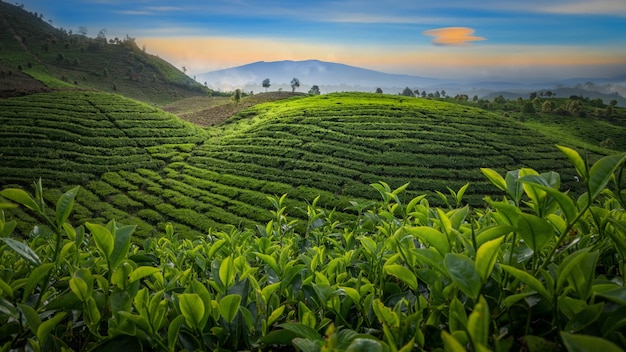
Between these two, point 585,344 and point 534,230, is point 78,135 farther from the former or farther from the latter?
point 585,344

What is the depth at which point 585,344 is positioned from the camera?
17.5 inches

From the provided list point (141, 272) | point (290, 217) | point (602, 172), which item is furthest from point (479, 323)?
point (290, 217)

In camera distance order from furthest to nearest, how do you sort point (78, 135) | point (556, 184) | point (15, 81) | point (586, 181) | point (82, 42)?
point (82, 42), point (15, 81), point (78, 135), point (556, 184), point (586, 181)

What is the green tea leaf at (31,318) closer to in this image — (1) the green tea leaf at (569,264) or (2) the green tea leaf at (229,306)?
(2) the green tea leaf at (229,306)

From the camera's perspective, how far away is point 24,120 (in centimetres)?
2755

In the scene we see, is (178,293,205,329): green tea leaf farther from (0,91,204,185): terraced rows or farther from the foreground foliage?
(0,91,204,185): terraced rows

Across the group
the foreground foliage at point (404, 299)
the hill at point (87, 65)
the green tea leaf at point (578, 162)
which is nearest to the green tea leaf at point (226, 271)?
the foreground foliage at point (404, 299)

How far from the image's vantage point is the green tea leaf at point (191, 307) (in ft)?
2.33

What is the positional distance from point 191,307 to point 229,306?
79mm

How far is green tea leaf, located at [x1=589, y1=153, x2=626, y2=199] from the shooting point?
64 centimetres

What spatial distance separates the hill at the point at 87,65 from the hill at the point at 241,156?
17.5 meters

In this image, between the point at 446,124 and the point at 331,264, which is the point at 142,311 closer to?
the point at 331,264

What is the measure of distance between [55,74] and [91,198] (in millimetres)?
40169

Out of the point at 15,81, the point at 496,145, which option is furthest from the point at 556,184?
the point at 15,81
